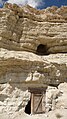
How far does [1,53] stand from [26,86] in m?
3.02

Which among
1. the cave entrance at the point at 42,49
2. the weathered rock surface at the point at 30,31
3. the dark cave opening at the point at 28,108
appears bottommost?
the dark cave opening at the point at 28,108

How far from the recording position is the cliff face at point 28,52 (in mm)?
19266

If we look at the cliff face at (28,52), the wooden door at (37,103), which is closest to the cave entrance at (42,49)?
the cliff face at (28,52)

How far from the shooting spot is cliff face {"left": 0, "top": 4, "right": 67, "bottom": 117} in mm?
19266

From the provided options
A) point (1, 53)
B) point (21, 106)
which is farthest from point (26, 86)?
point (1, 53)

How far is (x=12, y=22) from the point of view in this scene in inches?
857

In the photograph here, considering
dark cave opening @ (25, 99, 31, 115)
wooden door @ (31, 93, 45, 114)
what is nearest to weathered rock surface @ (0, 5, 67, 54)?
wooden door @ (31, 93, 45, 114)

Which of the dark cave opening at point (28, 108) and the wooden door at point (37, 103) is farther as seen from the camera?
the dark cave opening at point (28, 108)

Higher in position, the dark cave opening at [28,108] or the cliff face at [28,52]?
the cliff face at [28,52]

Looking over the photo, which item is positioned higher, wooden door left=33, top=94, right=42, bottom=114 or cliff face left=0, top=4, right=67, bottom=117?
cliff face left=0, top=4, right=67, bottom=117

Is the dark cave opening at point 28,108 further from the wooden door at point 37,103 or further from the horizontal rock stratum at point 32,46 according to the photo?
the horizontal rock stratum at point 32,46

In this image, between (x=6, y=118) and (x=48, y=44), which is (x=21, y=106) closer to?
(x=6, y=118)

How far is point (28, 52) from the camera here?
21344mm

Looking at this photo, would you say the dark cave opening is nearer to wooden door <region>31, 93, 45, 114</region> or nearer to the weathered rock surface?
wooden door <region>31, 93, 45, 114</region>
